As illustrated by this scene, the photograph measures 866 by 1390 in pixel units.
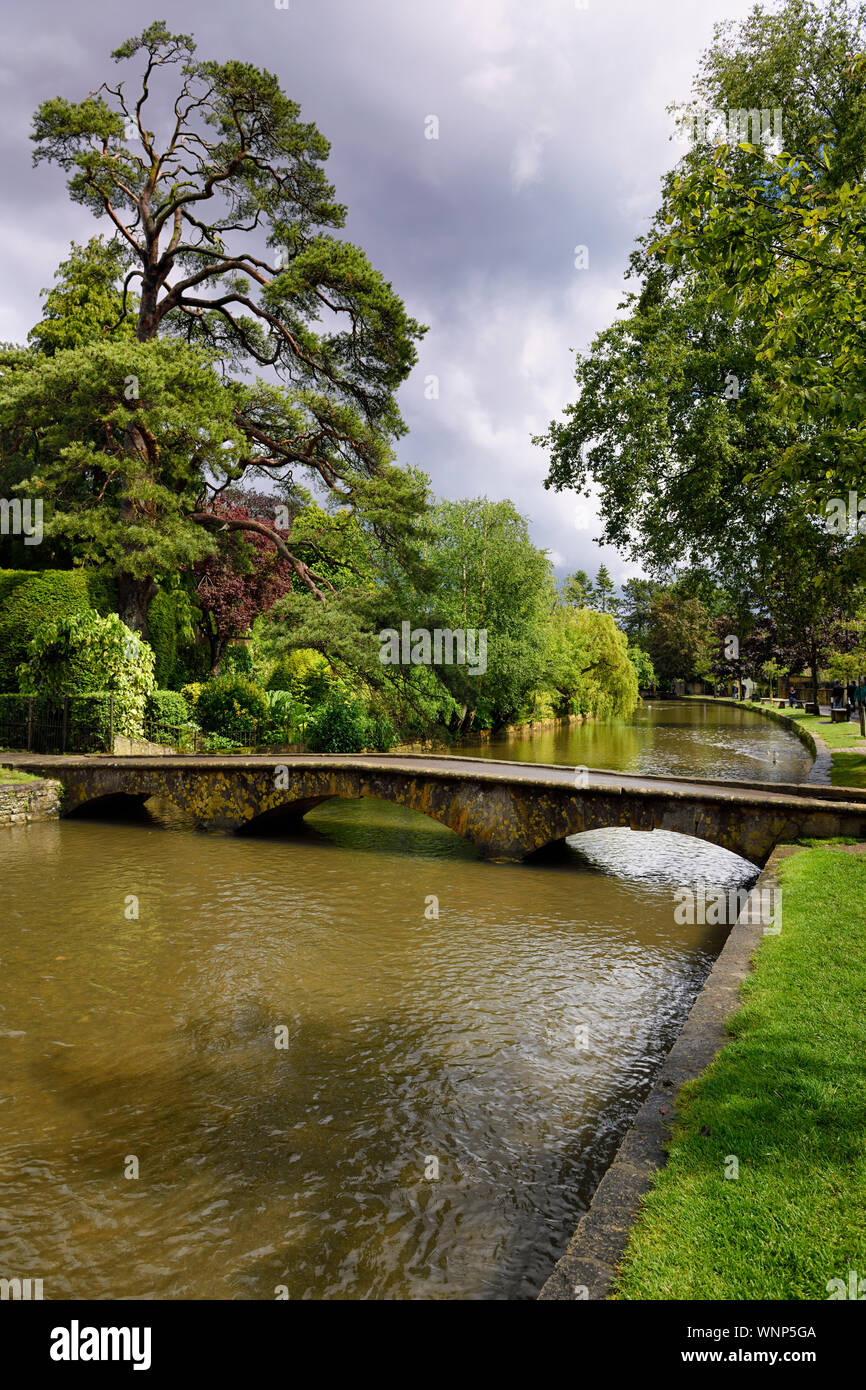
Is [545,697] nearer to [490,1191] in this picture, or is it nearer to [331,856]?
[331,856]

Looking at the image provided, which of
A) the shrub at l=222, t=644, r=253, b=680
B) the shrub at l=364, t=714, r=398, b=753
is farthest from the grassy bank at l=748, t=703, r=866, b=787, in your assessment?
the shrub at l=222, t=644, r=253, b=680

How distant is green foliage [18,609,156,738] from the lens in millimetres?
21406

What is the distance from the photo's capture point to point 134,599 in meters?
24.0

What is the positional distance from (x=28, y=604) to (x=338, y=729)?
10352 millimetres

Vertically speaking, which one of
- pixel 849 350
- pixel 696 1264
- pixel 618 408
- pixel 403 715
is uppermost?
pixel 618 408

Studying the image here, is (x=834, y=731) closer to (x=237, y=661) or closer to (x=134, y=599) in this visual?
(x=237, y=661)

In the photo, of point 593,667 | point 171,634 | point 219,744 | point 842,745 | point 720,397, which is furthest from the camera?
point 593,667

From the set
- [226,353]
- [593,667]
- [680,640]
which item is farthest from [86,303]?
[680,640]

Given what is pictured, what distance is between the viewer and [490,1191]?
16.2 ft

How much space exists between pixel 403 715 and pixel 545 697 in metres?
17.6

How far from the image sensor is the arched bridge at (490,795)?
38.3 feet

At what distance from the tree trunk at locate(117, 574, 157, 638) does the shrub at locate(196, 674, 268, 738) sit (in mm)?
2966
